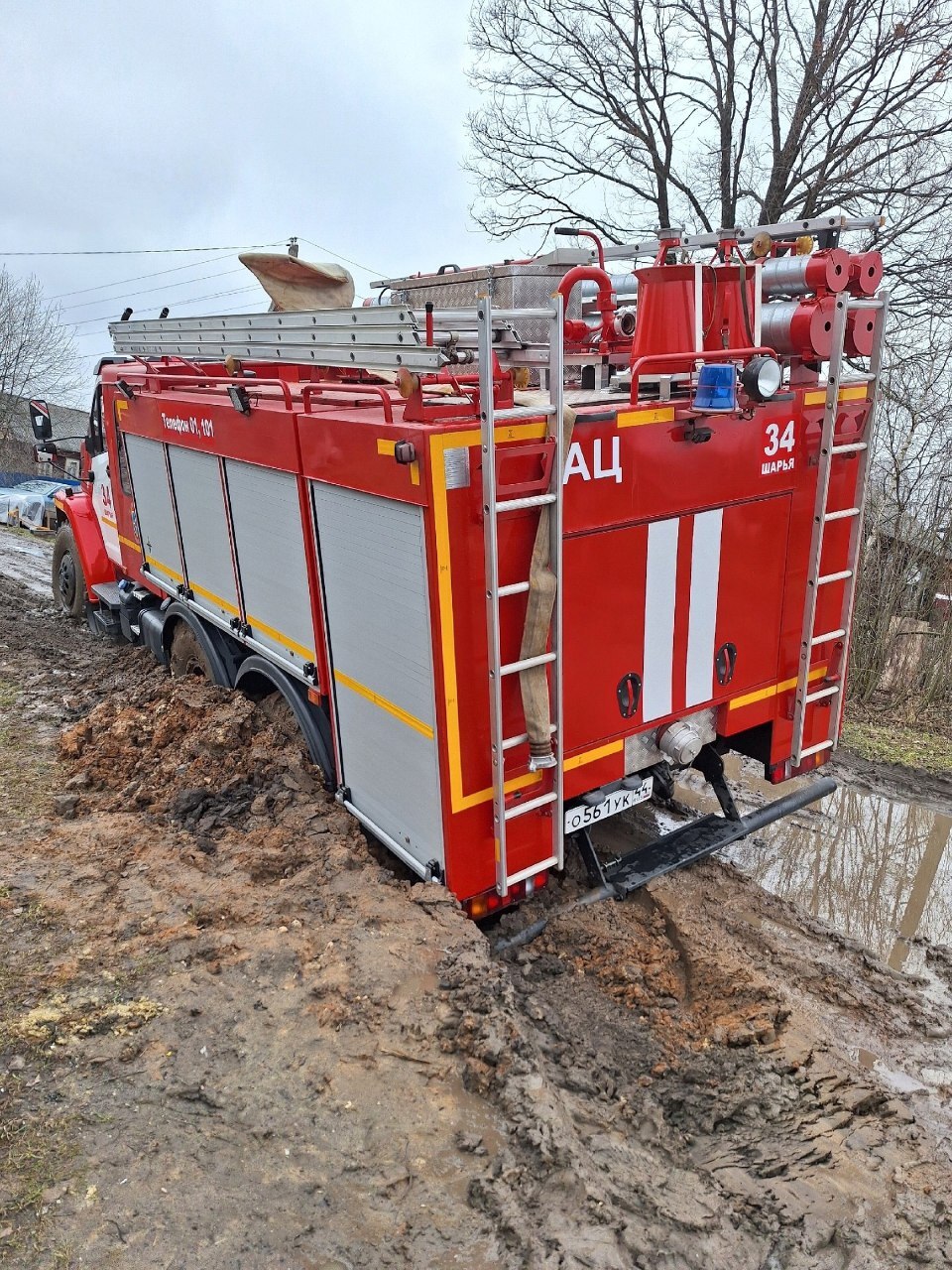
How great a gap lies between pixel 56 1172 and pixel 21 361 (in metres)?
38.5

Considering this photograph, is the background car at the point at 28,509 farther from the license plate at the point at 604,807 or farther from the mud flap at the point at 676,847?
the license plate at the point at 604,807

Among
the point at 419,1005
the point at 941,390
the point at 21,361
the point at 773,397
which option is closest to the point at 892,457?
the point at 941,390

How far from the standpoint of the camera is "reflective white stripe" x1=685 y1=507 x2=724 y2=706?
3943mm

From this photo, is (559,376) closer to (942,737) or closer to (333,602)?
(333,602)

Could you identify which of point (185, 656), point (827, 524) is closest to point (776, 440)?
point (827, 524)

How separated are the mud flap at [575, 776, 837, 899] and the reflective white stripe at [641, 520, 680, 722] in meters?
0.78

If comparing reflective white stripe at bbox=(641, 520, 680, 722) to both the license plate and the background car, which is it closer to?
the license plate

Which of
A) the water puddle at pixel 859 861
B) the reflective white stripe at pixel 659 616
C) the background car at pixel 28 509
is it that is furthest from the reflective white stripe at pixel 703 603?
the background car at pixel 28 509

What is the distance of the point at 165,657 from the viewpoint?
6.81m

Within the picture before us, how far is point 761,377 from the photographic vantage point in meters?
3.47

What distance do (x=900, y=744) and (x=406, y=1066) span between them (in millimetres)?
5904

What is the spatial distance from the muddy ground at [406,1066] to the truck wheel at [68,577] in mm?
5354

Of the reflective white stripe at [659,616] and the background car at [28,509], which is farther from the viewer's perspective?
the background car at [28,509]

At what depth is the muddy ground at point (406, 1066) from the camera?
7.72 feet
